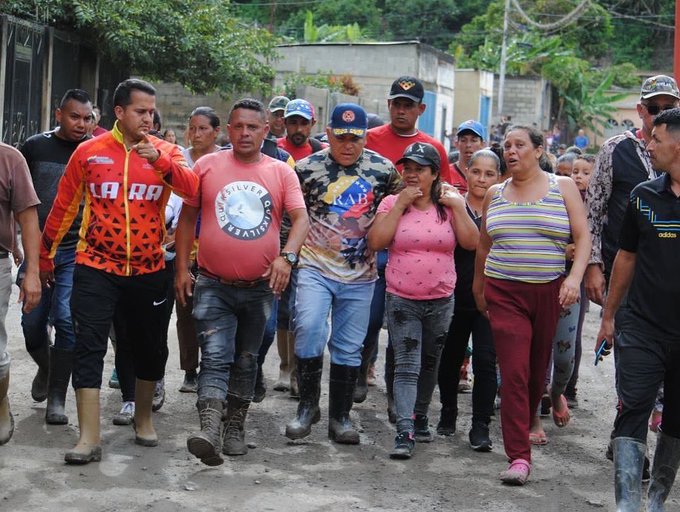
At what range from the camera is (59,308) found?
307 inches

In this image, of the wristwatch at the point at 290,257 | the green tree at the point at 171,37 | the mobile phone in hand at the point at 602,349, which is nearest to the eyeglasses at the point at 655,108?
Answer: the mobile phone in hand at the point at 602,349

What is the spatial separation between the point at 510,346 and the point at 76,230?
304cm

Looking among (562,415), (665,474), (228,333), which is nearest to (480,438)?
(562,415)

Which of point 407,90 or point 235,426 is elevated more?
point 407,90

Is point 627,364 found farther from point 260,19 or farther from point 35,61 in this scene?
point 260,19

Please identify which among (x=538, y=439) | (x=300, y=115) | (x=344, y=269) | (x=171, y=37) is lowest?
(x=538, y=439)

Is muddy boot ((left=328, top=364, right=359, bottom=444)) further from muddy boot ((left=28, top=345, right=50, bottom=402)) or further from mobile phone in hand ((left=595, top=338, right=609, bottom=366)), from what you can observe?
muddy boot ((left=28, top=345, right=50, bottom=402))

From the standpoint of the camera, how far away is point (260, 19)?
221 feet

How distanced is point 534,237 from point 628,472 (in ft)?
5.53

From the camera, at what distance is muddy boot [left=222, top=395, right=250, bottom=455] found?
23.5 ft

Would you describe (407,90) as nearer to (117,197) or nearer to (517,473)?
(117,197)

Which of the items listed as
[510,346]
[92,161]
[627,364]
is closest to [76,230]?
[92,161]

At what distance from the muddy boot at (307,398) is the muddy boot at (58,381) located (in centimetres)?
150

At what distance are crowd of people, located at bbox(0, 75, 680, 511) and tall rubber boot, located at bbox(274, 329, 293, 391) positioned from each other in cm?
95
